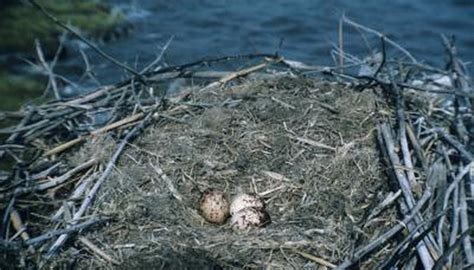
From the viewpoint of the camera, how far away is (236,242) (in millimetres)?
3322

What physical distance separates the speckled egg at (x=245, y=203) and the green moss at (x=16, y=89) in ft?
11.2

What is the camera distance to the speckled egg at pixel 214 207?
357 cm

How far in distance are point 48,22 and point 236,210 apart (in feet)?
18.4

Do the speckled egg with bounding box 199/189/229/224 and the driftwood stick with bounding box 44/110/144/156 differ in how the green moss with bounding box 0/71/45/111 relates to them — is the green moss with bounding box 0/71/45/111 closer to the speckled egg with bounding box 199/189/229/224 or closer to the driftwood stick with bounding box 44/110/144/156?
the driftwood stick with bounding box 44/110/144/156

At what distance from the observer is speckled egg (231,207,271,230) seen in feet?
11.5

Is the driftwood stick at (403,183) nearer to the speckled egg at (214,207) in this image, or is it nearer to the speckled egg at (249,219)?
the speckled egg at (249,219)

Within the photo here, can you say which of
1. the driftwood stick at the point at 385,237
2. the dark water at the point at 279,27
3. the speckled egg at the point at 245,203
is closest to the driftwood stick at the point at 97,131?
the speckled egg at the point at 245,203

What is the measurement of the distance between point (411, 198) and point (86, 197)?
1.49m

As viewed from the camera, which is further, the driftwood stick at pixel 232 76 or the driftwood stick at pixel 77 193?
A: the driftwood stick at pixel 232 76

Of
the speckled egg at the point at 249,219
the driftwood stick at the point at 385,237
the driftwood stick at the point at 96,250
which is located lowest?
the driftwood stick at the point at 96,250

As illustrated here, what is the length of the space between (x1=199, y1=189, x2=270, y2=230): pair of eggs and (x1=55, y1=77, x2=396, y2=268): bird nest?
0.04 m

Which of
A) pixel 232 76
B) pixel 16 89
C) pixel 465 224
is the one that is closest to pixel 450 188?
pixel 465 224

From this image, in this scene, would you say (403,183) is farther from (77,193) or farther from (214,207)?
(77,193)

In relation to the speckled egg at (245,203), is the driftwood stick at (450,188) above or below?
above
